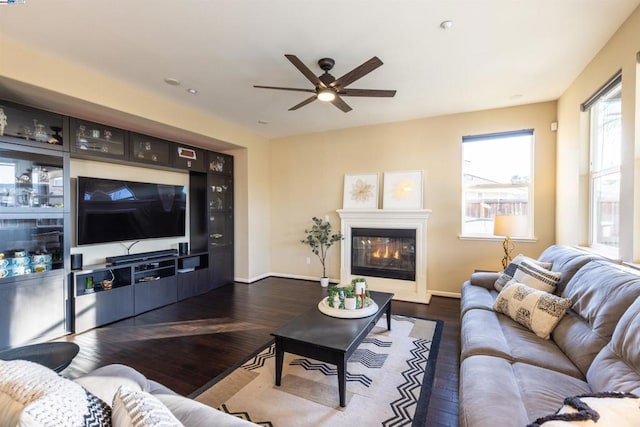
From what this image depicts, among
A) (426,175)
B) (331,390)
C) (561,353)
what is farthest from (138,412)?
(426,175)

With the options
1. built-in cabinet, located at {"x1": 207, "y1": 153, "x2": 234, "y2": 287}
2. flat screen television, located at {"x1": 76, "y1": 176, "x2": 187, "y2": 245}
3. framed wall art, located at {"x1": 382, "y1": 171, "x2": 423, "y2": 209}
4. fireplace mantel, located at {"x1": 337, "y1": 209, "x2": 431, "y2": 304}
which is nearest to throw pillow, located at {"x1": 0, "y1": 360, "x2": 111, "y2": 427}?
flat screen television, located at {"x1": 76, "y1": 176, "x2": 187, "y2": 245}

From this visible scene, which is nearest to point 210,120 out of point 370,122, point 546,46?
point 370,122

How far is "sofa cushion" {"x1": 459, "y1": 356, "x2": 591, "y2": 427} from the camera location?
1212 mm

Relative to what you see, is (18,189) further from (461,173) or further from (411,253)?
(461,173)

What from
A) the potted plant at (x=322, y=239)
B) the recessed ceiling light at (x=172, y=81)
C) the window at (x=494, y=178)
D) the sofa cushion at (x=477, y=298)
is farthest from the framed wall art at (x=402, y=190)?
the recessed ceiling light at (x=172, y=81)

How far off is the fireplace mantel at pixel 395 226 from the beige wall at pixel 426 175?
216 millimetres

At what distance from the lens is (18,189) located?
296cm

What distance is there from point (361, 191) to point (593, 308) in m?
3.46

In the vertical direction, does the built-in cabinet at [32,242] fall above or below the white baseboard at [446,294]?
above

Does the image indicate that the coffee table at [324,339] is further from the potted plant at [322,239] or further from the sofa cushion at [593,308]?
the potted plant at [322,239]

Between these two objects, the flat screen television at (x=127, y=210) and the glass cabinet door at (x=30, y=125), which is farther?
the flat screen television at (x=127, y=210)

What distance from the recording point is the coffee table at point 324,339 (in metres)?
1.92

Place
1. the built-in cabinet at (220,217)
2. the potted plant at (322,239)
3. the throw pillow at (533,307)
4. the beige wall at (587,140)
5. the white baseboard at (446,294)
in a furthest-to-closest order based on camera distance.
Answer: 1. the potted plant at (322,239)
2. the built-in cabinet at (220,217)
3. the white baseboard at (446,294)
4. the beige wall at (587,140)
5. the throw pillow at (533,307)

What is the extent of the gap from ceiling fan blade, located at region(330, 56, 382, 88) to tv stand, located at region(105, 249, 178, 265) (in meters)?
3.37
